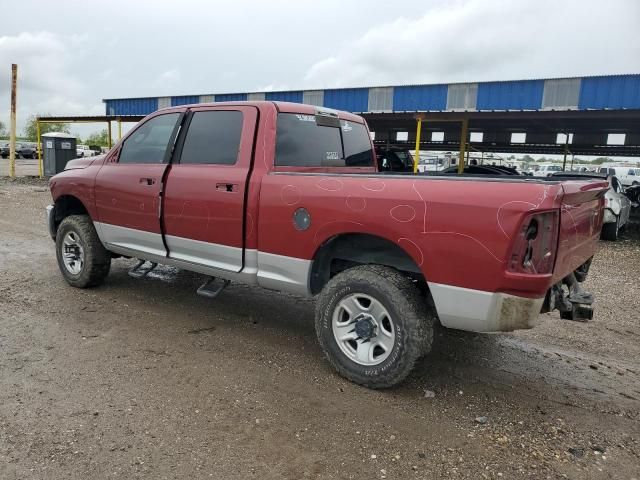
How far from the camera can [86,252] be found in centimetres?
546

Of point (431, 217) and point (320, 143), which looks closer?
point (431, 217)

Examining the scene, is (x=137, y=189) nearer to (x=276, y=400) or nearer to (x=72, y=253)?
(x=72, y=253)

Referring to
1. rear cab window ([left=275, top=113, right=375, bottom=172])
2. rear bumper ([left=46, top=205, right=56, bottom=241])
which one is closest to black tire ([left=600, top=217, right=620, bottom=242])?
rear cab window ([left=275, top=113, right=375, bottom=172])

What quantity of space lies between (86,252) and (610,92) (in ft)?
46.1

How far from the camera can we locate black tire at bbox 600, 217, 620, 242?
35.8 ft

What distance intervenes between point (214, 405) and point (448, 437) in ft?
4.79

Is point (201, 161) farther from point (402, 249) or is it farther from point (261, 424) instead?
point (261, 424)

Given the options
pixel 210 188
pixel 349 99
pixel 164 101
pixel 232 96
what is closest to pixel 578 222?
pixel 210 188

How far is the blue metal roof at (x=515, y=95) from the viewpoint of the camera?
1370 centimetres

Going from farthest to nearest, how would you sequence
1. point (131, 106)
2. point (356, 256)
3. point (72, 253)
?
point (131, 106), point (72, 253), point (356, 256)

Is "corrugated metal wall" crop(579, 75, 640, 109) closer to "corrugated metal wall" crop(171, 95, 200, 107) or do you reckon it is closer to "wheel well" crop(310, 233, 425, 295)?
"wheel well" crop(310, 233, 425, 295)

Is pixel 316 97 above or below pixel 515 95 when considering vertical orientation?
above

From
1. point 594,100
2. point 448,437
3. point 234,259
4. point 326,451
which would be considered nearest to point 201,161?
point 234,259

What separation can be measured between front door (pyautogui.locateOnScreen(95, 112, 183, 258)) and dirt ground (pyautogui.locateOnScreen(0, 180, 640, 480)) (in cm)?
70
